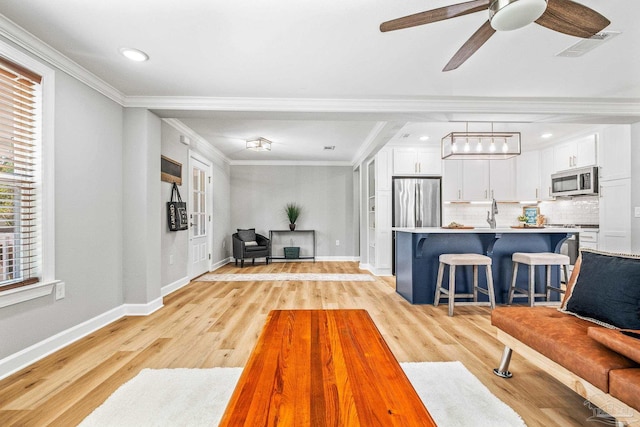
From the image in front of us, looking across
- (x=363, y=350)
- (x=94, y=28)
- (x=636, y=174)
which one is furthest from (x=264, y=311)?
(x=636, y=174)

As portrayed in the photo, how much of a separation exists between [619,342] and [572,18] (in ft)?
5.18

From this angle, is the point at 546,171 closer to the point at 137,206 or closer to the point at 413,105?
the point at 413,105

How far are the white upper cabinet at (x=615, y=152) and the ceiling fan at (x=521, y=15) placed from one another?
3.69m

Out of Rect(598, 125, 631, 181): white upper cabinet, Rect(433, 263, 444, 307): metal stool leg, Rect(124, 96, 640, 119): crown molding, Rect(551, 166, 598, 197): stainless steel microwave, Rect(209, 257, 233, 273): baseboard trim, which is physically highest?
Rect(124, 96, 640, 119): crown molding

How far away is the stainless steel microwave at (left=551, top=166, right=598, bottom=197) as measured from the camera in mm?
4730

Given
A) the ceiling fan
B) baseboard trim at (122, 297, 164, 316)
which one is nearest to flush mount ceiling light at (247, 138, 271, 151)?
baseboard trim at (122, 297, 164, 316)

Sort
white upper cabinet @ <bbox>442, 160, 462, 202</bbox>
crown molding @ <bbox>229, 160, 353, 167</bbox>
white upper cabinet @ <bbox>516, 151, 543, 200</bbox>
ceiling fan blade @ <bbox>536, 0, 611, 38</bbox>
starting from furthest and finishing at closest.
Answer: crown molding @ <bbox>229, 160, 353, 167</bbox> < white upper cabinet @ <bbox>516, 151, 543, 200</bbox> < white upper cabinet @ <bbox>442, 160, 462, 202</bbox> < ceiling fan blade @ <bbox>536, 0, 611, 38</bbox>

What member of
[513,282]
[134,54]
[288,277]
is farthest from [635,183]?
[134,54]

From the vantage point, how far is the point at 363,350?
1396 mm

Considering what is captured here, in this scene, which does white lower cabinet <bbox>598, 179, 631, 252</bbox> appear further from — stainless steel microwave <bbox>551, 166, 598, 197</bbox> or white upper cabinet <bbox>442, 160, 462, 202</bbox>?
white upper cabinet <bbox>442, 160, 462, 202</bbox>

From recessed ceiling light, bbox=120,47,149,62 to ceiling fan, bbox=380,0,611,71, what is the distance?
207 centimetres

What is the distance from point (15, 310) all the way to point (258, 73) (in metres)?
2.63

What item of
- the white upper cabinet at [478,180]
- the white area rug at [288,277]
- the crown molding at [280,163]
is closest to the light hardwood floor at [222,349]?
the white area rug at [288,277]

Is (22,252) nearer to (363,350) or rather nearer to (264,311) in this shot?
(264,311)
